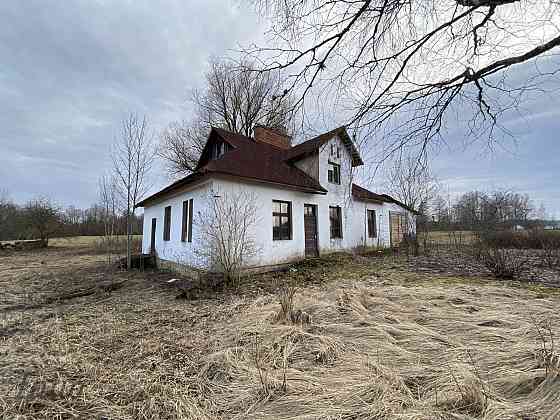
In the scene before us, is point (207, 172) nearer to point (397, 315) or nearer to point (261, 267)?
point (261, 267)

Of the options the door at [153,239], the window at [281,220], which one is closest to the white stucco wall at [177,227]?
the door at [153,239]

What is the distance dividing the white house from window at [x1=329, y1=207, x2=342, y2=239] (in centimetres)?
5

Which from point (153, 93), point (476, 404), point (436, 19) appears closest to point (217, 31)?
point (436, 19)

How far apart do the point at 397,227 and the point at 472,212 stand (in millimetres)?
4868

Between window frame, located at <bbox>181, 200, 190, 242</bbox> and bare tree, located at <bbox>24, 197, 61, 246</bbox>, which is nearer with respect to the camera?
window frame, located at <bbox>181, 200, 190, 242</bbox>

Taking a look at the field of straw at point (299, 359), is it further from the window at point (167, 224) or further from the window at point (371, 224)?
the window at point (371, 224)

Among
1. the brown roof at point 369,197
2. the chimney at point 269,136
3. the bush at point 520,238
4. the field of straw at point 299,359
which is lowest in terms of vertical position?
the field of straw at point 299,359

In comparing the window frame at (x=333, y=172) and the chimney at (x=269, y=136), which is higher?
the chimney at (x=269, y=136)

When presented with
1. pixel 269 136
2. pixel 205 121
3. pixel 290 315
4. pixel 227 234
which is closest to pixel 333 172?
pixel 269 136

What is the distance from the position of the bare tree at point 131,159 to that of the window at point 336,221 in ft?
29.5

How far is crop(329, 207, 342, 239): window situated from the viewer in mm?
12180

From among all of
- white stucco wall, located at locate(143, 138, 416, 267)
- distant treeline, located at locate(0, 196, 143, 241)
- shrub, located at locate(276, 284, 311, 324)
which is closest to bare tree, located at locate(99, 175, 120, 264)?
white stucco wall, located at locate(143, 138, 416, 267)

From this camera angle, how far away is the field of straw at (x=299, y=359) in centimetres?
181

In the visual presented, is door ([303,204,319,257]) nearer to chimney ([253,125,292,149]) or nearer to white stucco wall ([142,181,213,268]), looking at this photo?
white stucco wall ([142,181,213,268])
